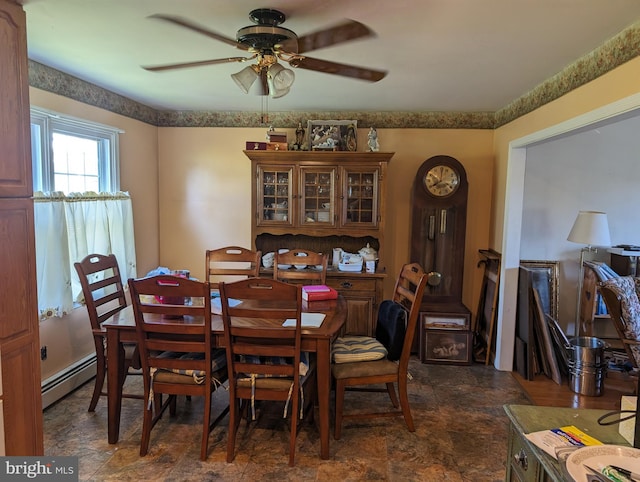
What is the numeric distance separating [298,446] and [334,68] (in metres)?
2.15

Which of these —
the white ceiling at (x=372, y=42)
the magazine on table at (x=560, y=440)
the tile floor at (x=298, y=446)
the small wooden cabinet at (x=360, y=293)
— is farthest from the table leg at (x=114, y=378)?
the magazine on table at (x=560, y=440)

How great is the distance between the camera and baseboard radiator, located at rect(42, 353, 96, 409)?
9.75 ft

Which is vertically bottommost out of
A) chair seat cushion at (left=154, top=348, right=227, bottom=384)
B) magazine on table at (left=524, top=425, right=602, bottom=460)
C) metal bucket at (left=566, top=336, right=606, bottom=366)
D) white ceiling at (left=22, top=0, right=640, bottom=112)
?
metal bucket at (left=566, top=336, right=606, bottom=366)

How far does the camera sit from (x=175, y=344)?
2328 mm

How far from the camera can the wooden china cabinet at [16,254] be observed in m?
1.91

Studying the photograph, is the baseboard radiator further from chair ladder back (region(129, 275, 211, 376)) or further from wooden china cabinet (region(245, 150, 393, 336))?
wooden china cabinet (region(245, 150, 393, 336))

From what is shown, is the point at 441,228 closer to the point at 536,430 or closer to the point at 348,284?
the point at 348,284

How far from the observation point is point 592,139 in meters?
4.15

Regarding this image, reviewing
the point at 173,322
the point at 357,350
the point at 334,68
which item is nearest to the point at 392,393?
the point at 357,350

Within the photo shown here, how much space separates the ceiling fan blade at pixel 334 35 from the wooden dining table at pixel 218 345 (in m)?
1.49

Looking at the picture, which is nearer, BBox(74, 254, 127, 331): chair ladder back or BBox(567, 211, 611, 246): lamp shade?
BBox(74, 254, 127, 331): chair ladder back

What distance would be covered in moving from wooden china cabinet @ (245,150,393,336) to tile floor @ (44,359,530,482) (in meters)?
1.03

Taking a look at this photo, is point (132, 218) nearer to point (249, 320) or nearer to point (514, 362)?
point (249, 320)

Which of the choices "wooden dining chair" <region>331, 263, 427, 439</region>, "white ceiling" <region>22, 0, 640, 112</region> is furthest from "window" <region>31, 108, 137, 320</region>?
"wooden dining chair" <region>331, 263, 427, 439</region>
